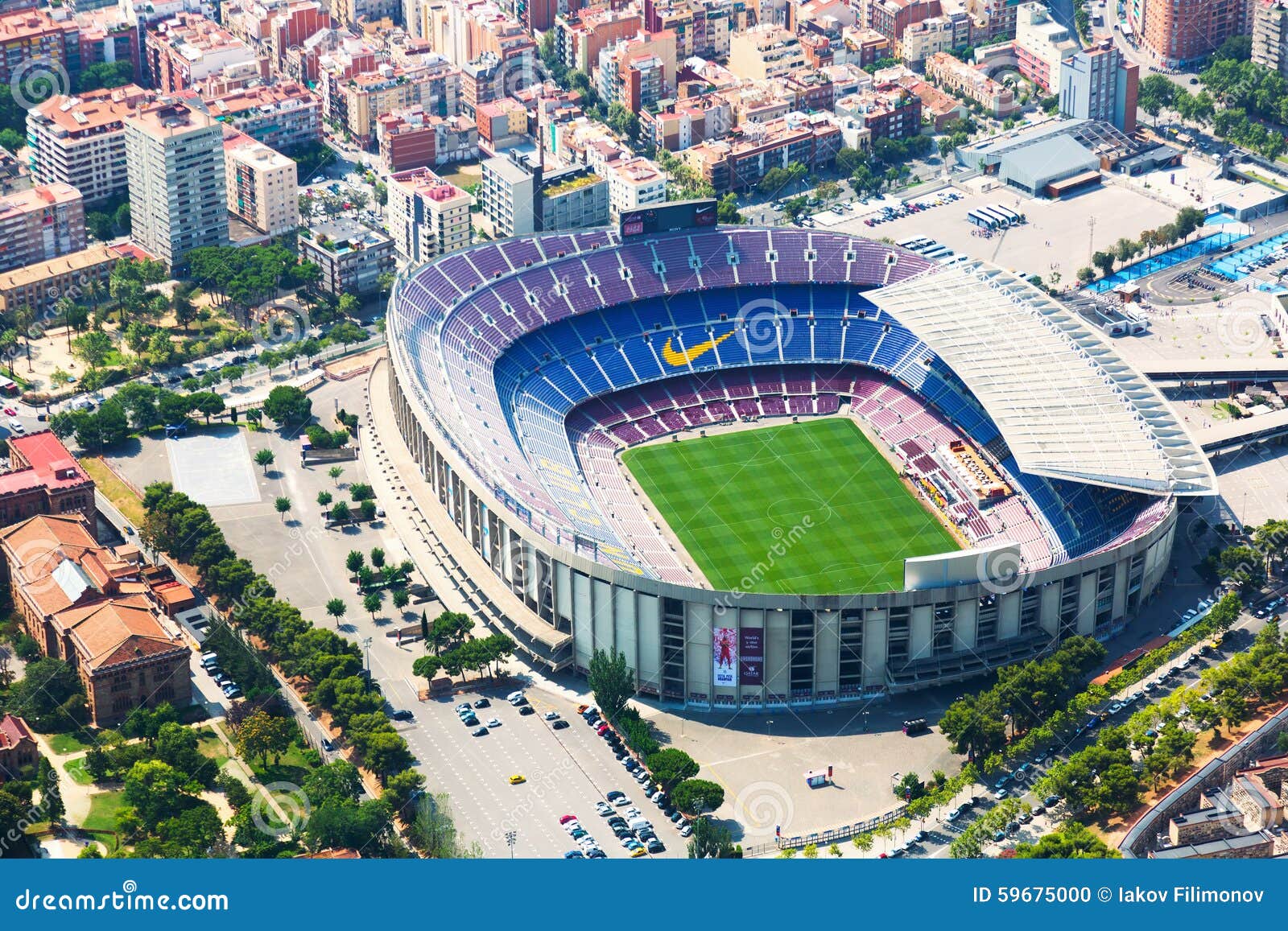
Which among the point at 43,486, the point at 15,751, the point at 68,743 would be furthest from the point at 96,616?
the point at 43,486

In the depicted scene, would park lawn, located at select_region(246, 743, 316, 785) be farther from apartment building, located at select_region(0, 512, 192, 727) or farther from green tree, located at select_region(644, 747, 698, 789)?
green tree, located at select_region(644, 747, 698, 789)

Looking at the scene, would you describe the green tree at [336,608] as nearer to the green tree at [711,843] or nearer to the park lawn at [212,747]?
the park lawn at [212,747]

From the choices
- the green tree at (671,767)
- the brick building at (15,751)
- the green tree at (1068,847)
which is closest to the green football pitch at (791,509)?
the green tree at (671,767)

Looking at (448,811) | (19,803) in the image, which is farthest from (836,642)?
(19,803)

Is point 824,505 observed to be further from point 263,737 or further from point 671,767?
point 263,737

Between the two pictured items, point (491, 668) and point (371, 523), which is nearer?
point (491, 668)

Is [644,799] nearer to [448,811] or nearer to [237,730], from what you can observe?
[448,811]
